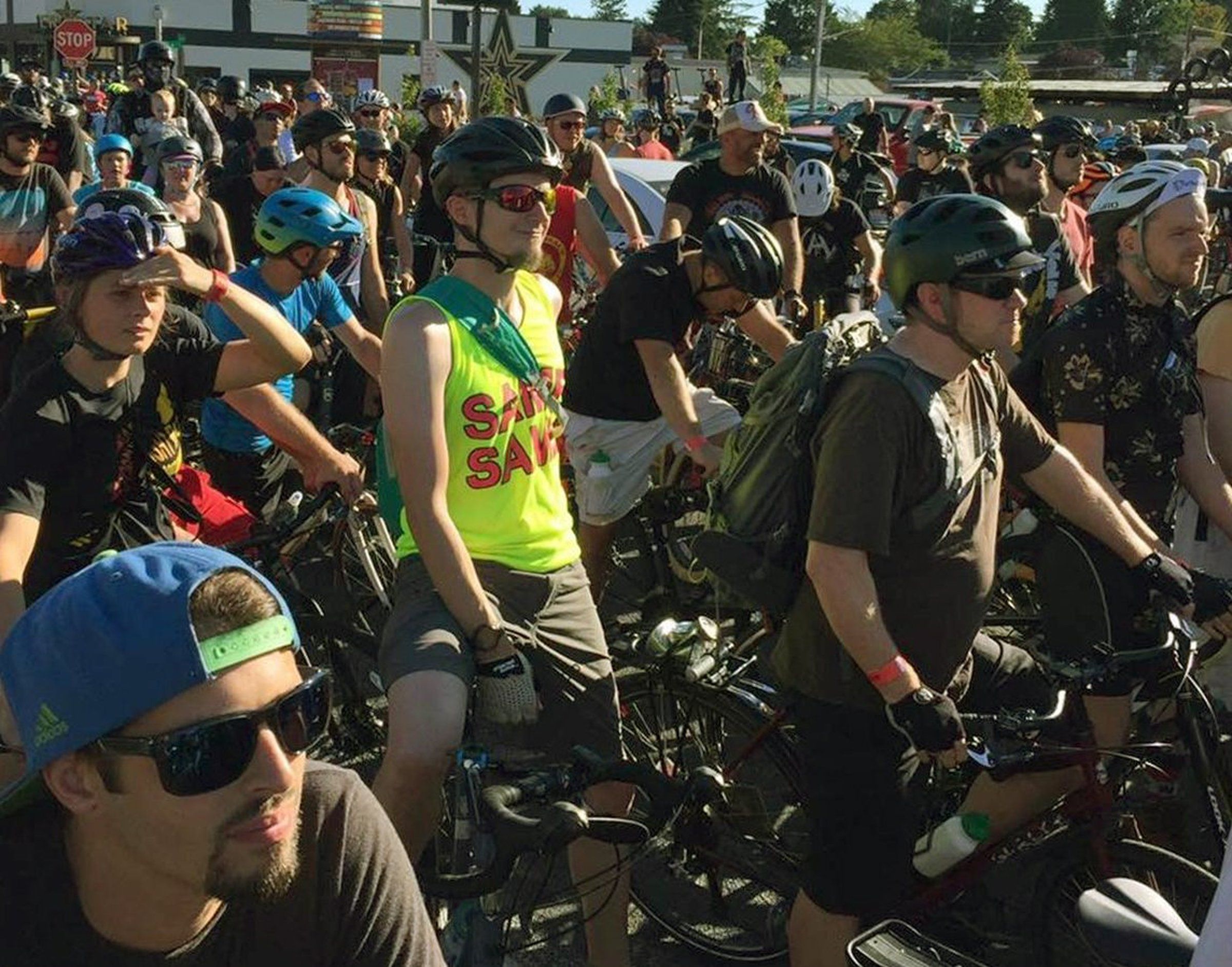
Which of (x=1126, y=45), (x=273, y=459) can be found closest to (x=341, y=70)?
(x=273, y=459)

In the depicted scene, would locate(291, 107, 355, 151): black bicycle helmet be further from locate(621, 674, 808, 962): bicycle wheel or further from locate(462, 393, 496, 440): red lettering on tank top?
locate(462, 393, 496, 440): red lettering on tank top

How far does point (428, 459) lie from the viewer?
3.41 metres

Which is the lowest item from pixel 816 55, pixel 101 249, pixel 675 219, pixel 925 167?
pixel 675 219

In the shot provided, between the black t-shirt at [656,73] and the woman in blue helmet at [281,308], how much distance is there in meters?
25.8

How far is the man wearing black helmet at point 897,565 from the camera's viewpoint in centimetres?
328

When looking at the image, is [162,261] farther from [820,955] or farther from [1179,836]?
[1179,836]

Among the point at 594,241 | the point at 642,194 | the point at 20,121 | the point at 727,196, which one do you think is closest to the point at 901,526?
the point at 594,241

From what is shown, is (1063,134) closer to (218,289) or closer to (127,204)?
(127,204)

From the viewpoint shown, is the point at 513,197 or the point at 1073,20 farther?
the point at 1073,20

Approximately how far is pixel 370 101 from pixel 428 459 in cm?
1068

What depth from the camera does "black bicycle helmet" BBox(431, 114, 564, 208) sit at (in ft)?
12.3

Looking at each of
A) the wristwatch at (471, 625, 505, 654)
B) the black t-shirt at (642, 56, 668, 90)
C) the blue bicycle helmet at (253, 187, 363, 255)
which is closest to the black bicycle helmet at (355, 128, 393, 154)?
the blue bicycle helmet at (253, 187, 363, 255)

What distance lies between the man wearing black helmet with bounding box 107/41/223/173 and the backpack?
37.4 ft

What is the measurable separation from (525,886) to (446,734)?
1.23 feet
